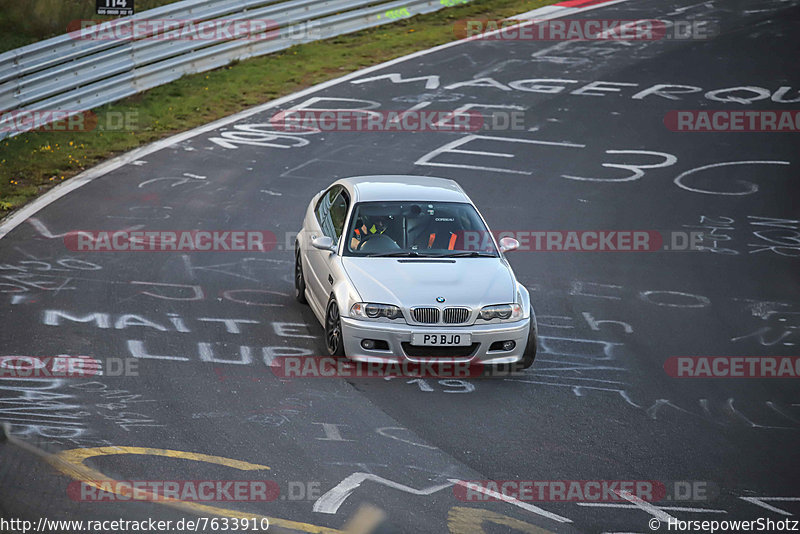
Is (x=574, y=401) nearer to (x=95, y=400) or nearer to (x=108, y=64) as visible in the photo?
(x=95, y=400)

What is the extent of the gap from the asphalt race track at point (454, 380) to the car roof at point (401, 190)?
5.19ft

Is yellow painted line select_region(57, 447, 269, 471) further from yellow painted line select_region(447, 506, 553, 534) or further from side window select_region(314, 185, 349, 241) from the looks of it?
side window select_region(314, 185, 349, 241)

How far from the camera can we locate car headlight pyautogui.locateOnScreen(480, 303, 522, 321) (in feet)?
31.4

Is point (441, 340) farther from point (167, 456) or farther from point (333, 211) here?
point (167, 456)

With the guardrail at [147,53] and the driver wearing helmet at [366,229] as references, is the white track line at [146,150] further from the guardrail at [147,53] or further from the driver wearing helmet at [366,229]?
the driver wearing helmet at [366,229]

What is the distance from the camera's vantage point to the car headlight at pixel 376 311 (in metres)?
9.47

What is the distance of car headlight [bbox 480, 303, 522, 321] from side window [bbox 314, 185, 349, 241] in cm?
199

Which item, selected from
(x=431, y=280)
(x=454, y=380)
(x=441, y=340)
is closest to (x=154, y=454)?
(x=441, y=340)

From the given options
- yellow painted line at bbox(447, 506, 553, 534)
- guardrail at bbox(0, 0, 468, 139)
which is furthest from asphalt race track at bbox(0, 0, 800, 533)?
guardrail at bbox(0, 0, 468, 139)

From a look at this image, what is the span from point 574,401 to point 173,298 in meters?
4.91

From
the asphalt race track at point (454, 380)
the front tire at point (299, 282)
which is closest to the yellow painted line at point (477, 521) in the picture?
the asphalt race track at point (454, 380)

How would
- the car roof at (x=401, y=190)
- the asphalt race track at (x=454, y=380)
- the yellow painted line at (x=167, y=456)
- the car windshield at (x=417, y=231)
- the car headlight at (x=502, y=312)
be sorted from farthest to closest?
the car roof at (x=401, y=190) < the car windshield at (x=417, y=231) < the car headlight at (x=502, y=312) < the asphalt race track at (x=454, y=380) < the yellow painted line at (x=167, y=456)

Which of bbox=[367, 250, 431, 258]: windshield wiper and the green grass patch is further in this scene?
the green grass patch

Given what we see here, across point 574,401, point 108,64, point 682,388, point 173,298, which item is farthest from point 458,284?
point 108,64
